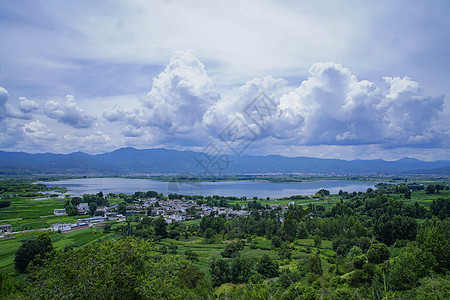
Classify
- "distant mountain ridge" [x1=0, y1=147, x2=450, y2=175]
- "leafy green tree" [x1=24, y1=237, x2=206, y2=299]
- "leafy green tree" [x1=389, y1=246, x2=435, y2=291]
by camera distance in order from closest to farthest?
"leafy green tree" [x1=24, y1=237, x2=206, y2=299]
"leafy green tree" [x1=389, y1=246, x2=435, y2=291]
"distant mountain ridge" [x1=0, y1=147, x2=450, y2=175]

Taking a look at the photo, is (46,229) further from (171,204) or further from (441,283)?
(441,283)

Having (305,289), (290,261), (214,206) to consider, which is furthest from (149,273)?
(214,206)

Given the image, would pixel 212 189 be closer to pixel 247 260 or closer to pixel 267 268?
pixel 247 260

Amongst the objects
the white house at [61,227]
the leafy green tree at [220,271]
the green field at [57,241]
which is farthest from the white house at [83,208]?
the leafy green tree at [220,271]

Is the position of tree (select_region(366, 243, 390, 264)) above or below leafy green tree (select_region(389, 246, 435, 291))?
below

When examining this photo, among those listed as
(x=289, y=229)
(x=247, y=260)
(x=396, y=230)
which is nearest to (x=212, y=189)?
(x=289, y=229)

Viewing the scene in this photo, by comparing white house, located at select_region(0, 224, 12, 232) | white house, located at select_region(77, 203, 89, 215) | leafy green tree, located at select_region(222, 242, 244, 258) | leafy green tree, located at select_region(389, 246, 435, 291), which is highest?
leafy green tree, located at select_region(389, 246, 435, 291)

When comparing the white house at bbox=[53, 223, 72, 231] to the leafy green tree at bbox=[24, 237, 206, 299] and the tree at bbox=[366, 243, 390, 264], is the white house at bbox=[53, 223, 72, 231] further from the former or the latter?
the tree at bbox=[366, 243, 390, 264]

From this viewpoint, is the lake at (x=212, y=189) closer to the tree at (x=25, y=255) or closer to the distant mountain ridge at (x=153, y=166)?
the tree at (x=25, y=255)

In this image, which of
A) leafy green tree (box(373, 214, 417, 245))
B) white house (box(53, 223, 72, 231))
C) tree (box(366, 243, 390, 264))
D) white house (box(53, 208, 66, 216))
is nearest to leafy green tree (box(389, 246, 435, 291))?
tree (box(366, 243, 390, 264))
